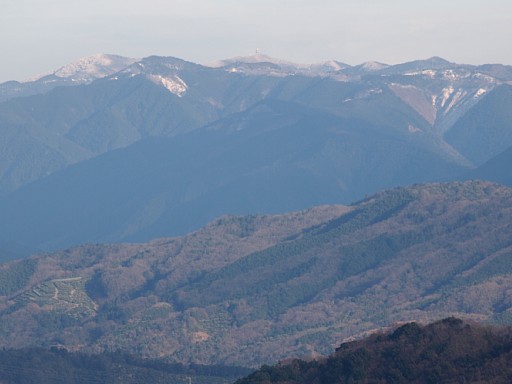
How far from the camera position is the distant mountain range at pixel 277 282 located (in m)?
128

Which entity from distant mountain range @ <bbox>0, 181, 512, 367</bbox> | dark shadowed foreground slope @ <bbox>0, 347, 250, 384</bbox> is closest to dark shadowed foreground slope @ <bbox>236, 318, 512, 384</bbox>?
dark shadowed foreground slope @ <bbox>0, 347, 250, 384</bbox>

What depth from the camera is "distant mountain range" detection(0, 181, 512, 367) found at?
421 ft

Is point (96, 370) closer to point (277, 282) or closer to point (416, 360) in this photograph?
point (416, 360)

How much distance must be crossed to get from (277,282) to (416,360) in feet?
231

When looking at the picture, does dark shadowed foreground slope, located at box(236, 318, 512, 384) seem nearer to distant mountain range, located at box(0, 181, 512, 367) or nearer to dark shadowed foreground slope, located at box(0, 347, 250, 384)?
dark shadowed foreground slope, located at box(0, 347, 250, 384)

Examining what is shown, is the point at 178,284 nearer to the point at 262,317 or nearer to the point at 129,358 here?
the point at 262,317

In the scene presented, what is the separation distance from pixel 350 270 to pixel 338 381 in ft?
235

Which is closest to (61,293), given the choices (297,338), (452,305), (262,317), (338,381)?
(262,317)

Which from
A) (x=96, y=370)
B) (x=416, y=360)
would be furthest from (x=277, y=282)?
(x=416, y=360)

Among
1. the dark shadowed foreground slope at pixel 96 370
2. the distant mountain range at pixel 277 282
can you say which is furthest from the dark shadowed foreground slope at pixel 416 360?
the distant mountain range at pixel 277 282

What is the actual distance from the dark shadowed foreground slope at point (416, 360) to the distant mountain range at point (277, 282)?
34.9m

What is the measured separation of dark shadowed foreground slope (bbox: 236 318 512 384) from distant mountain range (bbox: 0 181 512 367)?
34.9 m

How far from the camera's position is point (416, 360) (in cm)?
7656

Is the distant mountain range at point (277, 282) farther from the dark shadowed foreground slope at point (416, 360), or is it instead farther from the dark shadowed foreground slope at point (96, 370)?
the dark shadowed foreground slope at point (416, 360)
